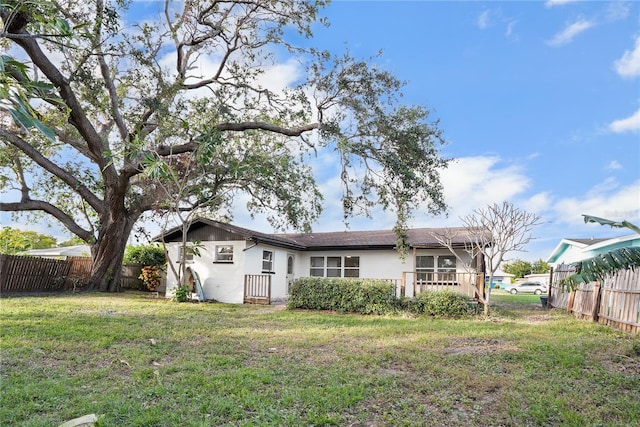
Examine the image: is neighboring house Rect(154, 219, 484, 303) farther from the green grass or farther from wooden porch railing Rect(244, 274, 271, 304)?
the green grass

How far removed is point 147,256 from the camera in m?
22.0

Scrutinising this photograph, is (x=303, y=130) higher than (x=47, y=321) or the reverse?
higher

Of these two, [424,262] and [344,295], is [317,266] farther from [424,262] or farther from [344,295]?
[344,295]

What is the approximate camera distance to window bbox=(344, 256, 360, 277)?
758 inches

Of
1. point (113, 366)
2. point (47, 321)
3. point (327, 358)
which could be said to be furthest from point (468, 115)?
point (47, 321)

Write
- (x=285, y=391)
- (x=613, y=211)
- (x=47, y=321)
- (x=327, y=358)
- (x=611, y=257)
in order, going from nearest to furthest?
(x=285, y=391)
(x=611, y=257)
(x=327, y=358)
(x=613, y=211)
(x=47, y=321)

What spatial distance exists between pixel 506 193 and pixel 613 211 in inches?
241

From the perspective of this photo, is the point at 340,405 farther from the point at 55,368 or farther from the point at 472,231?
the point at 472,231

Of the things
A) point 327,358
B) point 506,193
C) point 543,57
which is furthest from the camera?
point 506,193

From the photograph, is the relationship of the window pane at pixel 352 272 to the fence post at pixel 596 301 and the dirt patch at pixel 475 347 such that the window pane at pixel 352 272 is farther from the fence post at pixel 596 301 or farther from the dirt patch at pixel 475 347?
the dirt patch at pixel 475 347

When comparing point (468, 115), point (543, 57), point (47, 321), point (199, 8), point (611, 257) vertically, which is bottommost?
point (47, 321)

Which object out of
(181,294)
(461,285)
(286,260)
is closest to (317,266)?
(286,260)

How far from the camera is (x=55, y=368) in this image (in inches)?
215

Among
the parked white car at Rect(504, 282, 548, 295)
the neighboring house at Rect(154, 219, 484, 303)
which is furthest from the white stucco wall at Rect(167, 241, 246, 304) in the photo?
the parked white car at Rect(504, 282, 548, 295)
